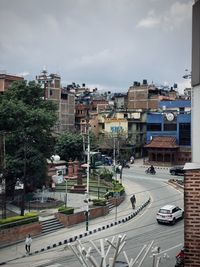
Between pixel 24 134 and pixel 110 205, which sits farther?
pixel 110 205

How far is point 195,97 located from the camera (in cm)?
655

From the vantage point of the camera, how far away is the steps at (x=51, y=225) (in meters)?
27.1

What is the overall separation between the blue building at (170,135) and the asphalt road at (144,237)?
1751 cm

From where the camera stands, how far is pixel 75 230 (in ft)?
90.6

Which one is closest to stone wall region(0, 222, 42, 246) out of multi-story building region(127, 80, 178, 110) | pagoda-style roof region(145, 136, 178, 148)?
pagoda-style roof region(145, 136, 178, 148)

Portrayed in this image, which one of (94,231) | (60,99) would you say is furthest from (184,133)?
(94,231)

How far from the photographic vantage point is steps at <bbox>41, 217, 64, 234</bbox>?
2710cm

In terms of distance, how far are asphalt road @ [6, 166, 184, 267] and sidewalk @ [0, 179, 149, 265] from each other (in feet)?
1.81

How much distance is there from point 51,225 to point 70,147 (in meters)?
26.9

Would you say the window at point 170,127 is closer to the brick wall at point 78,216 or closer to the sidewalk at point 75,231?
the sidewalk at point 75,231

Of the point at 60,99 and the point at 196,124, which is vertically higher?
the point at 60,99

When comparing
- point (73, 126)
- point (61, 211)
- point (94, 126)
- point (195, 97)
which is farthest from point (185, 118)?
point (195, 97)

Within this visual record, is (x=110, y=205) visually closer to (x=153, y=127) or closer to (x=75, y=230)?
(x=75, y=230)

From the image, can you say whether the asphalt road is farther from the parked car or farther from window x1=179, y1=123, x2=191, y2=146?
window x1=179, y1=123, x2=191, y2=146
